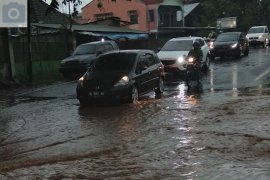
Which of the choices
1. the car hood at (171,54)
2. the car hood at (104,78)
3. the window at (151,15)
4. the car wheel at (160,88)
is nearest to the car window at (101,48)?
the car hood at (171,54)

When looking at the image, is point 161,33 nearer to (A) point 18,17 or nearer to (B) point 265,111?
(A) point 18,17

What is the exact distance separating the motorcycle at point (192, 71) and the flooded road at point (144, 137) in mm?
1372

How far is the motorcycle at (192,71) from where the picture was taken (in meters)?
19.1

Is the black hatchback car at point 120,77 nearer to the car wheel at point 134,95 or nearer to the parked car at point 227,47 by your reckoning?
the car wheel at point 134,95

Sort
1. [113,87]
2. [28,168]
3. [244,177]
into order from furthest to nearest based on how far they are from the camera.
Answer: [113,87] < [28,168] < [244,177]

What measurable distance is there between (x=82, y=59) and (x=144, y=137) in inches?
609

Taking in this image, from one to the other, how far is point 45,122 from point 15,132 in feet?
4.05

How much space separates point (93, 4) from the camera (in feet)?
206

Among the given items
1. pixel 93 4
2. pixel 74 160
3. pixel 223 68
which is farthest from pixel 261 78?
pixel 93 4

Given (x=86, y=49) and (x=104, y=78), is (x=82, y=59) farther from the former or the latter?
(x=104, y=78)

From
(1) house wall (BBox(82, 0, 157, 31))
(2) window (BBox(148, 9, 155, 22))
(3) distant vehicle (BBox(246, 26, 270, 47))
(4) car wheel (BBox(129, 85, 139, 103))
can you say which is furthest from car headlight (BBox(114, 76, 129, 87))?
(2) window (BBox(148, 9, 155, 22))

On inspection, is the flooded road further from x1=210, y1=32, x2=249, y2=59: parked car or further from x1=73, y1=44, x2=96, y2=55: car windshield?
x1=210, y1=32, x2=249, y2=59: parked car

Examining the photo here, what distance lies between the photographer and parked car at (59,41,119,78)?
25.1 m

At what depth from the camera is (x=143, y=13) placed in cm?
5919
